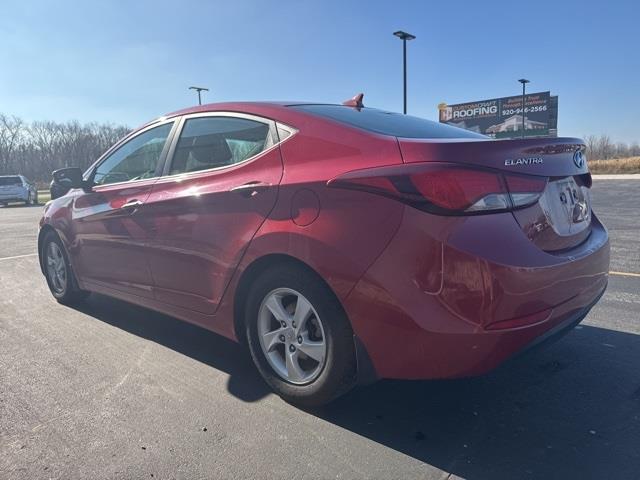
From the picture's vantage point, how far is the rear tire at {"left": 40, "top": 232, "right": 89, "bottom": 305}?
491 cm

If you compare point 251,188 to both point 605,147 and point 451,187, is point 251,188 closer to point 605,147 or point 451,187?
point 451,187

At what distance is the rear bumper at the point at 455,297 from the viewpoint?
2.19 meters

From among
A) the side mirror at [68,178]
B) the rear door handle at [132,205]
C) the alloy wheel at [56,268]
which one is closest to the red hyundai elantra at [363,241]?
the rear door handle at [132,205]

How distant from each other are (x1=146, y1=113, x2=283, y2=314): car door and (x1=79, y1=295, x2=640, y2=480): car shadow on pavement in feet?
2.13

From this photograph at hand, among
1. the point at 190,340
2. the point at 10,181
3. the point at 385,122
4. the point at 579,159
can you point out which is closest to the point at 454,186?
the point at 385,122

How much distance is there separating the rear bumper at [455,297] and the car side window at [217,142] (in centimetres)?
118

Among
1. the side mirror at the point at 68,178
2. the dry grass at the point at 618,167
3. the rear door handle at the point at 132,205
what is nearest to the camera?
the rear door handle at the point at 132,205

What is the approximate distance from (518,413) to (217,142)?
7.87 ft

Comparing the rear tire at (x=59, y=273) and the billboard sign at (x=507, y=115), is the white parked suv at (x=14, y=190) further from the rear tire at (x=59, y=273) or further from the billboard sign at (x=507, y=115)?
the billboard sign at (x=507, y=115)

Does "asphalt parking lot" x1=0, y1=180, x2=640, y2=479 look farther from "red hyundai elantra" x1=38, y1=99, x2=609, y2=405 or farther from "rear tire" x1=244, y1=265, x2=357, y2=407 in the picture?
"red hyundai elantra" x1=38, y1=99, x2=609, y2=405

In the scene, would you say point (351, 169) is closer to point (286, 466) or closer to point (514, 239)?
point (514, 239)

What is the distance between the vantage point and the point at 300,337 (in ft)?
9.03

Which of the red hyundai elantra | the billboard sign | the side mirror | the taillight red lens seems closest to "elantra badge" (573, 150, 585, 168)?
the red hyundai elantra

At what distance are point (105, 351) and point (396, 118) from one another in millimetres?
2690
